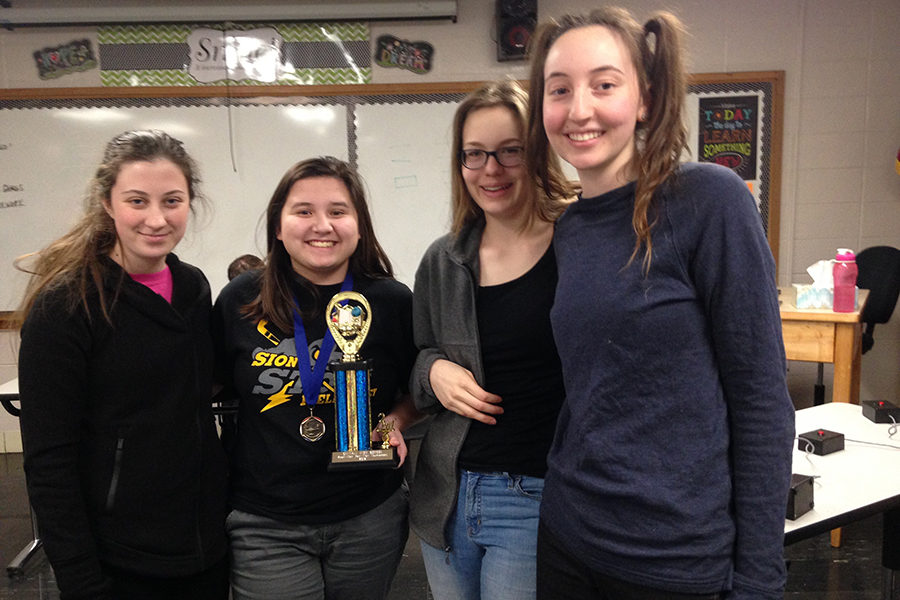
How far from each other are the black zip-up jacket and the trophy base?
0.90 feet

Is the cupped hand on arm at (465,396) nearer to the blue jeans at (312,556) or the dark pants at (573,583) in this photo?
the dark pants at (573,583)

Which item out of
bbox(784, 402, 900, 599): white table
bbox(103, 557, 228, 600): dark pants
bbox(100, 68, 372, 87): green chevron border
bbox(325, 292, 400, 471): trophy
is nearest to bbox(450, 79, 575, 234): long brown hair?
bbox(325, 292, 400, 471): trophy

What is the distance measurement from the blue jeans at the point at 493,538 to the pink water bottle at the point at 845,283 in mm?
2505

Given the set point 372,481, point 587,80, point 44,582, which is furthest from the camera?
point 44,582

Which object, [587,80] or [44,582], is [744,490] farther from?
[44,582]

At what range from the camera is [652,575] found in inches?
39.1

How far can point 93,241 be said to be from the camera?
1.35 metres

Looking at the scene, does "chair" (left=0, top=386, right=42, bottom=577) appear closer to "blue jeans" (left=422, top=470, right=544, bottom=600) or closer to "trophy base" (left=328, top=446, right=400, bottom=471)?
"trophy base" (left=328, top=446, right=400, bottom=471)

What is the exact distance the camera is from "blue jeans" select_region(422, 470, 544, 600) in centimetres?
129

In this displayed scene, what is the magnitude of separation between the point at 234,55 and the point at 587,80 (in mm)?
3844

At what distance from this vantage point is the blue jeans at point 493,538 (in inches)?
50.9

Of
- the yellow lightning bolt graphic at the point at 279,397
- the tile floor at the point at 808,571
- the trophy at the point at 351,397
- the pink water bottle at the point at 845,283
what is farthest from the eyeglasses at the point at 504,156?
the pink water bottle at the point at 845,283

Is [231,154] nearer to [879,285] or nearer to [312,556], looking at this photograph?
[312,556]

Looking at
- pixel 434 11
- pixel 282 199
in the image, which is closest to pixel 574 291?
pixel 282 199
